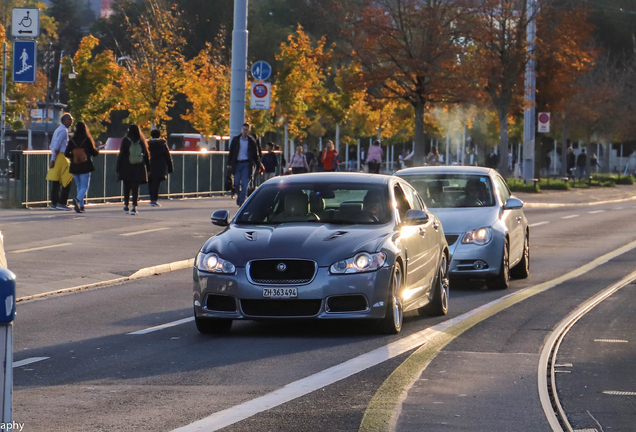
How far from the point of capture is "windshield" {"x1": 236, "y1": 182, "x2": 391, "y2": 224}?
10891 millimetres

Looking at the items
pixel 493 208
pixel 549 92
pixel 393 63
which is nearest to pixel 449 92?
pixel 393 63

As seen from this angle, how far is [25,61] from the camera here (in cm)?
2005

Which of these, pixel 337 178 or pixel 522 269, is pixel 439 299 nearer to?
pixel 337 178

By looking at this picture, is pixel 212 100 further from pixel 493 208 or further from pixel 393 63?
pixel 493 208

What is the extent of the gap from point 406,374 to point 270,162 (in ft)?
96.4

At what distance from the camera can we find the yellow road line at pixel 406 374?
657cm

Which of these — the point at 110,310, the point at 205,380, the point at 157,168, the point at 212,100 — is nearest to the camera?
the point at 205,380

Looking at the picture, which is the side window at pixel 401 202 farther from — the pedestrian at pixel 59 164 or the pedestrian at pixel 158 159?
the pedestrian at pixel 158 159

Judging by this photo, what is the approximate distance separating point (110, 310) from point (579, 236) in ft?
46.9

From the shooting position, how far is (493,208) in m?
15.1

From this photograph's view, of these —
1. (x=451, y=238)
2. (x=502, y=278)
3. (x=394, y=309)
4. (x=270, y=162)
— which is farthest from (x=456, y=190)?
(x=270, y=162)

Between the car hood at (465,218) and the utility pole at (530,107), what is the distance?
30482mm

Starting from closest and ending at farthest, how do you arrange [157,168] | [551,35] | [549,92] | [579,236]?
[579,236]
[157,168]
[551,35]
[549,92]

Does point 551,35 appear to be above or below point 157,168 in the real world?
above
